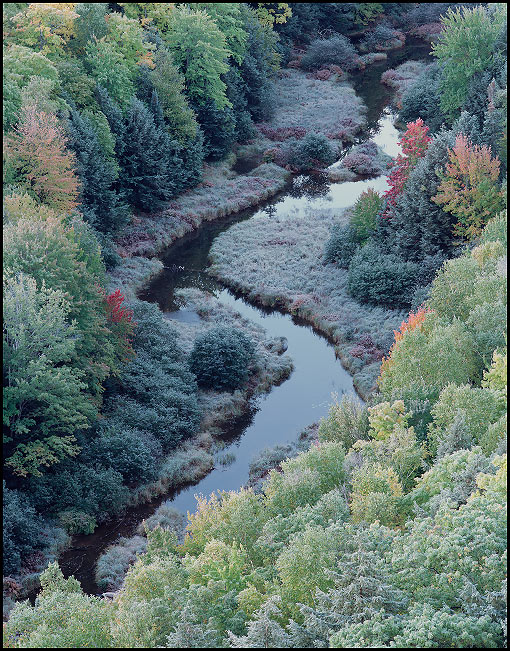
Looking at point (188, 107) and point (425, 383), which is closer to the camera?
point (425, 383)

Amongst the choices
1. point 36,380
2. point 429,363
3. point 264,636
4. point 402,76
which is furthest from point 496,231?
point 402,76

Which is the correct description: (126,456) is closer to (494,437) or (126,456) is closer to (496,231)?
(494,437)

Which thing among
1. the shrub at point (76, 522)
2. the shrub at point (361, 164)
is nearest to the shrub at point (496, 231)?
the shrub at point (76, 522)

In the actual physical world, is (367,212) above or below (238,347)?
above

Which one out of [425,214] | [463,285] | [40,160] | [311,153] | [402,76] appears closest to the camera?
[463,285]

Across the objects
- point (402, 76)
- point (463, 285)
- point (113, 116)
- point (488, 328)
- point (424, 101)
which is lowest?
point (488, 328)

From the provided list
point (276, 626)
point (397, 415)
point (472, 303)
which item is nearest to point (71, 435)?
point (397, 415)

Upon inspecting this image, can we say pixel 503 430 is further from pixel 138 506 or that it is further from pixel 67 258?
pixel 67 258
